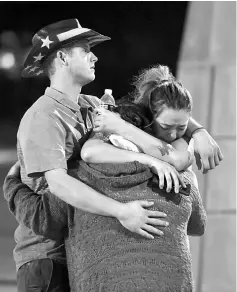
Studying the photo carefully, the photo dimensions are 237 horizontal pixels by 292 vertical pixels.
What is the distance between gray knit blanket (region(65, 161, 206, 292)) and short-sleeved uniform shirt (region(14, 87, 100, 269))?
12 centimetres

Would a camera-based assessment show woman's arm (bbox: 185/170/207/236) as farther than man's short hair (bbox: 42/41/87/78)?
No

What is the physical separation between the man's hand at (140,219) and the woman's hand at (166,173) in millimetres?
61

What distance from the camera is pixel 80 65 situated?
1.90m

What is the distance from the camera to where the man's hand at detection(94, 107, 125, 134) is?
5.43 feet

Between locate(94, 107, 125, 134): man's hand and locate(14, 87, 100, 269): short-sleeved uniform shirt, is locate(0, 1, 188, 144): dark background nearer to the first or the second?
locate(14, 87, 100, 269): short-sleeved uniform shirt

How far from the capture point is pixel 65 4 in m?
3.68

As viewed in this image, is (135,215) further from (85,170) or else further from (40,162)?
(40,162)

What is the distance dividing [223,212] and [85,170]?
76.8 inches

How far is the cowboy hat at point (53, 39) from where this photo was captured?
189 centimetres

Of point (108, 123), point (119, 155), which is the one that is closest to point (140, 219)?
point (119, 155)

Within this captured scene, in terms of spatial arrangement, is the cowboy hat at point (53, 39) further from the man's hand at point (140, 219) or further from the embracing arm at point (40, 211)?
the man's hand at point (140, 219)

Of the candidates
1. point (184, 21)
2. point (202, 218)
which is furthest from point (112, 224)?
point (184, 21)

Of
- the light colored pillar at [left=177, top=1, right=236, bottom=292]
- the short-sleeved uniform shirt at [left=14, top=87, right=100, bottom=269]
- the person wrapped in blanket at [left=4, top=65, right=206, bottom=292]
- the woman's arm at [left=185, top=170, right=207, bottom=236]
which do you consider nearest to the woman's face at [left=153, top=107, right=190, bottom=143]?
the person wrapped in blanket at [left=4, top=65, right=206, bottom=292]

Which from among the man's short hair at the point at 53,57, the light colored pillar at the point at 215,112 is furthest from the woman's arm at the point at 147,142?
the light colored pillar at the point at 215,112
